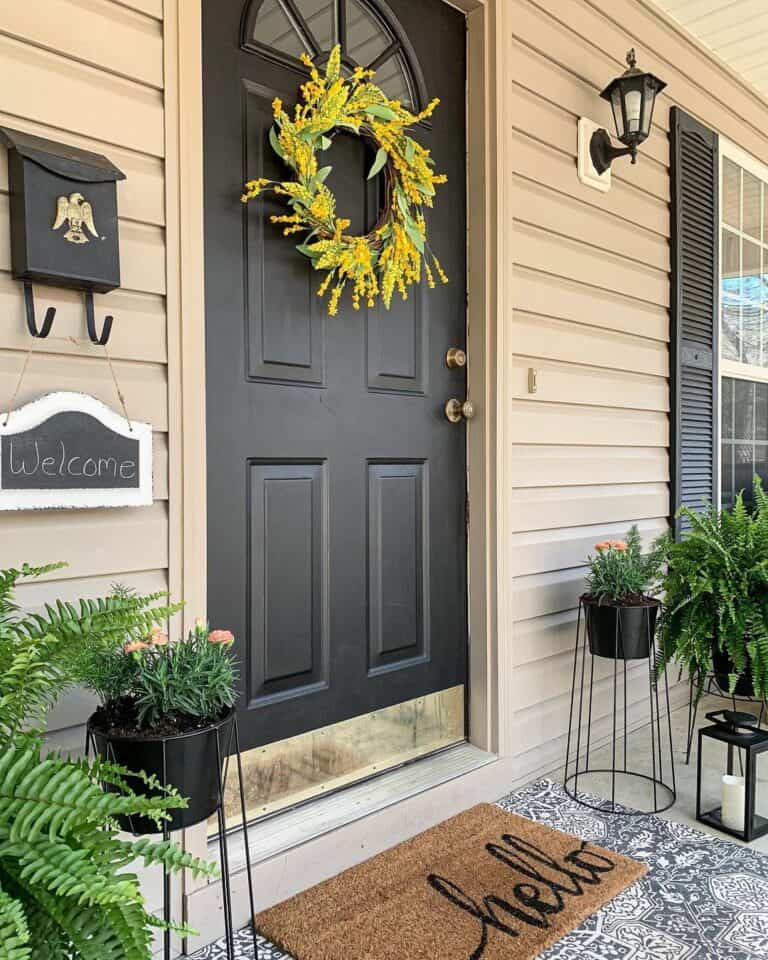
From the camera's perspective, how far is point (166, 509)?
1590 millimetres

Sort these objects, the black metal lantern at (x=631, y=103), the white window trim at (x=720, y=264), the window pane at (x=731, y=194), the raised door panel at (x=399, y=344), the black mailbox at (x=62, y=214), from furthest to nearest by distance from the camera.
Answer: the window pane at (x=731, y=194)
the white window trim at (x=720, y=264)
the black metal lantern at (x=631, y=103)
the raised door panel at (x=399, y=344)
the black mailbox at (x=62, y=214)

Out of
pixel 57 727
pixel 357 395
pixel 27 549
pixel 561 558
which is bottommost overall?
pixel 57 727

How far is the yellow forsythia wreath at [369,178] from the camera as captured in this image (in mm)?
1826

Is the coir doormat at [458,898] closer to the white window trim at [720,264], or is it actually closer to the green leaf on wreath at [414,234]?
the green leaf on wreath at [414,234]

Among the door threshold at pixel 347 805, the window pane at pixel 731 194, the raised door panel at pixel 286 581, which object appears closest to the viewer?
the door threshold at pixel 347 805

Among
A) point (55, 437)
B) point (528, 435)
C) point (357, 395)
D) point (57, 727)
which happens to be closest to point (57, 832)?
point (57, 727)

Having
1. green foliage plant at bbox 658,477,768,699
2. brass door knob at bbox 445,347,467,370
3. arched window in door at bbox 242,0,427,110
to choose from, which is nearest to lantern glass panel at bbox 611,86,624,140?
arched window in door at bbox 242,0,427,110

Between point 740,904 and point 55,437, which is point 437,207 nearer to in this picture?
point 55,437

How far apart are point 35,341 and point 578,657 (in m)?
2.03

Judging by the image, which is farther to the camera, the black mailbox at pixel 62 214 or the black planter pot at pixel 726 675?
the black planter pot at pixel 726 675

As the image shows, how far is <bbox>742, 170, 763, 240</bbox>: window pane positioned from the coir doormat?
2993 mm

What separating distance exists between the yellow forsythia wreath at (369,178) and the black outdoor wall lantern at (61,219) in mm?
406

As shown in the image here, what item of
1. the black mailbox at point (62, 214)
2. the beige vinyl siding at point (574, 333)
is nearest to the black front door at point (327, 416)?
the beige vinyl siding at point (574, 333)

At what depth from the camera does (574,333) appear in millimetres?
2670
